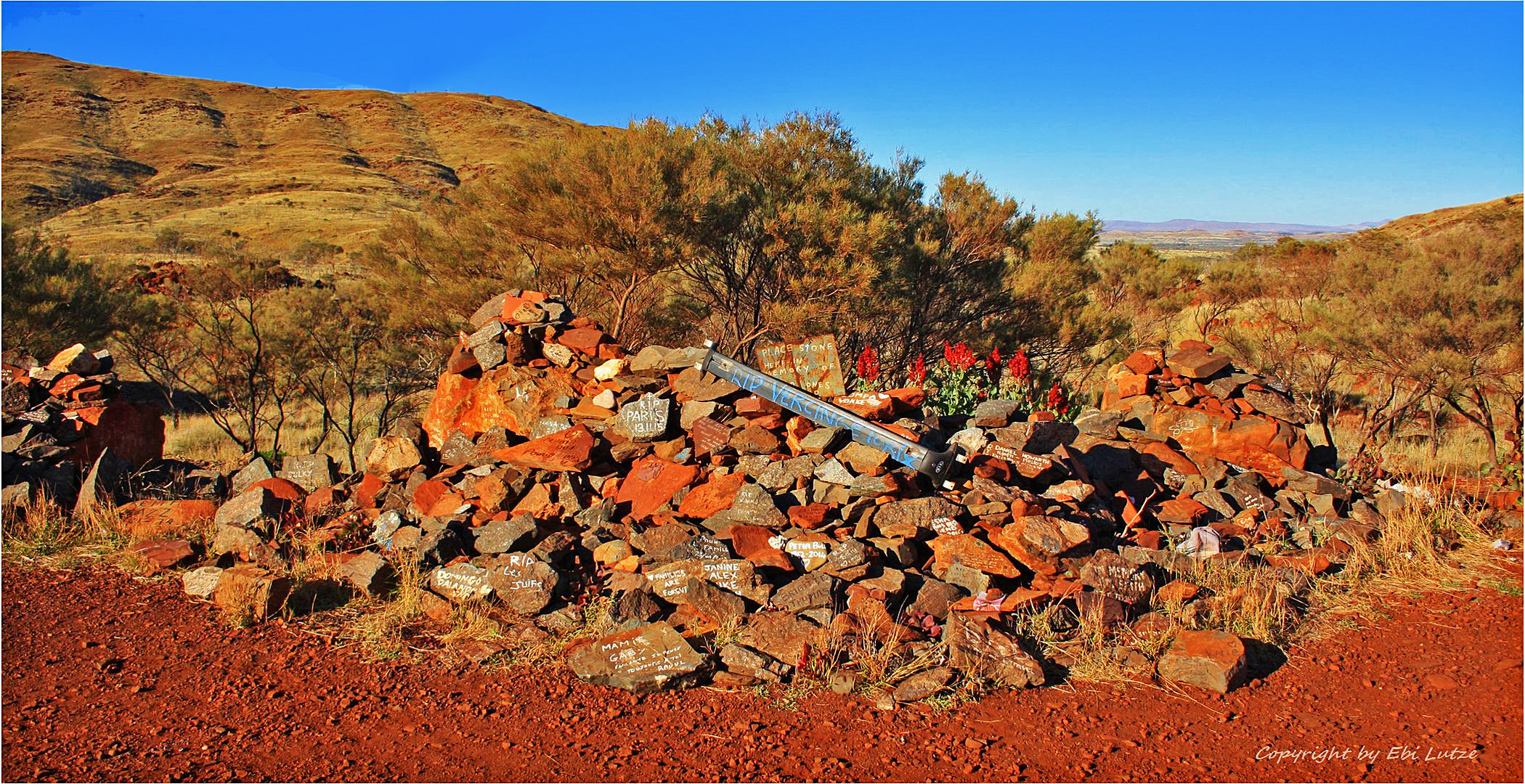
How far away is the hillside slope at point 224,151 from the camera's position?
48.5 m

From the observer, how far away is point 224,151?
71625 mm

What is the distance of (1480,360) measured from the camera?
1195 centimetres

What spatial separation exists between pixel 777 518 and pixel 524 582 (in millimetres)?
1557

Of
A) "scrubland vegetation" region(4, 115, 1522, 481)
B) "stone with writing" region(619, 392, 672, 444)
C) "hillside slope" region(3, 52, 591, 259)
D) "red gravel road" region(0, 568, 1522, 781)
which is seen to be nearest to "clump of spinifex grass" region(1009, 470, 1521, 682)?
"red gravel road" region(0, 568, 1522, 781)

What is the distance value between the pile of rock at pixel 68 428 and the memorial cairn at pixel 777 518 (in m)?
1.50

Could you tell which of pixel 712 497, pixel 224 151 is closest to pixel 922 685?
pixel 712 497

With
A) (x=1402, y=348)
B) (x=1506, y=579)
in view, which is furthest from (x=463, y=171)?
(x=1506, y=579)

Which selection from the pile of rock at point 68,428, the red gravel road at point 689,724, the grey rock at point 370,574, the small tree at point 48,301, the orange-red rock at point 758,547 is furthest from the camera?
the small tree at point 48,301

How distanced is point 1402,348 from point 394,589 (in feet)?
43.4

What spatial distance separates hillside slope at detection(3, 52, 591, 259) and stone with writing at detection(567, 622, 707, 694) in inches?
1282

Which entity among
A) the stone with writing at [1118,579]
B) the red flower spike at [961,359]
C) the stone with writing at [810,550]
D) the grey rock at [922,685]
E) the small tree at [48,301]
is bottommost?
the grey rock at [922,685]

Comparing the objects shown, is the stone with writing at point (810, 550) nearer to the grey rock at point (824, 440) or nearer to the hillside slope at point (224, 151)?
the grey rock at point (824, 440)

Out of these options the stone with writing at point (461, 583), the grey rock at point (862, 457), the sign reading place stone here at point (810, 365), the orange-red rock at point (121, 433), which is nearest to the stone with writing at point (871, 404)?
the grey rock at point (862, 457)

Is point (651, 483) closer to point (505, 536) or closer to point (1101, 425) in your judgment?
point (505, 536)
